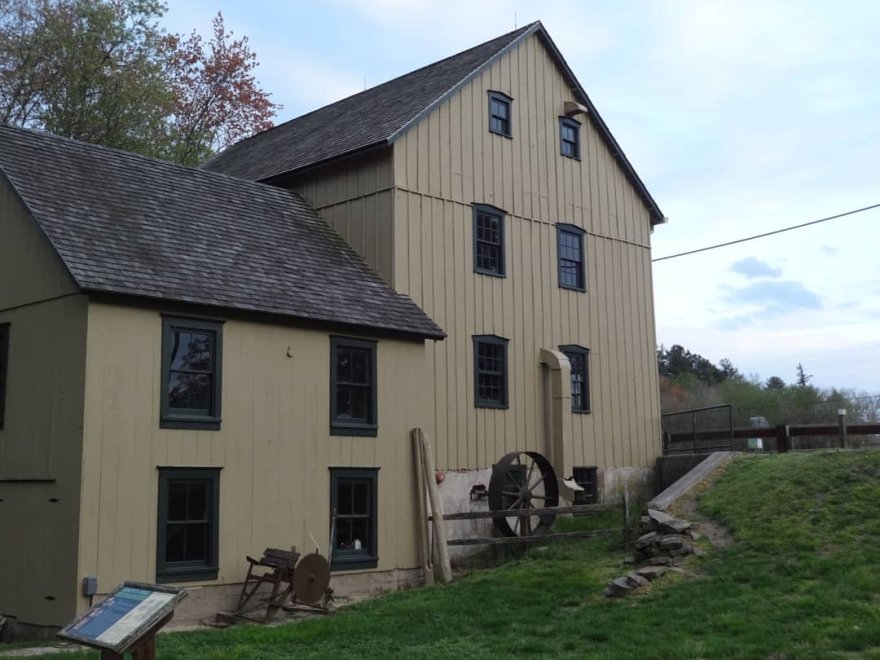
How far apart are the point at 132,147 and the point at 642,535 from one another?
2178 centimetres

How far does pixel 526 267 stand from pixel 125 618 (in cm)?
1469

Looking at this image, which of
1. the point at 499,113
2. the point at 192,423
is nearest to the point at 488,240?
the point at 499,113

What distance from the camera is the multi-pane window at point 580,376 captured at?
879 inches

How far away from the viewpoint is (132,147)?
104ft

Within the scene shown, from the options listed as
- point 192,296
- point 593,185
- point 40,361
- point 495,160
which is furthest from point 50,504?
point 593,185

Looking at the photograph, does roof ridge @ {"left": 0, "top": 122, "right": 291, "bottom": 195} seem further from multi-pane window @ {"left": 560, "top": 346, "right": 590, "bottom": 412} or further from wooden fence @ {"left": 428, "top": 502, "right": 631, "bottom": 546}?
wooden fence @ {"left": 428, "top": 502, "right": 631, "bottom": 546}

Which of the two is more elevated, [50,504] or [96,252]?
[96,252]

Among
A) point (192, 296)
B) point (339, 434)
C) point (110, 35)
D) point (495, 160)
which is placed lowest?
point (339, 434)

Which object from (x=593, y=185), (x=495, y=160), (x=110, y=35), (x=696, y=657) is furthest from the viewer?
(x=110, y=35)

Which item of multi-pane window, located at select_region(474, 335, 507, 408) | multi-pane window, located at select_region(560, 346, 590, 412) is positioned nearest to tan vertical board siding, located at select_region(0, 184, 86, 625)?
multi-pane window, located at select_region(474, 335, 507, 408)

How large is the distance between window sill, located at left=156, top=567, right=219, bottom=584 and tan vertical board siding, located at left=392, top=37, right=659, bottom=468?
17.8ft

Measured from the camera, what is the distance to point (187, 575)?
14914 millimetres

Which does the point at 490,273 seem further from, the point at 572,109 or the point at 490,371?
the point at 572,109

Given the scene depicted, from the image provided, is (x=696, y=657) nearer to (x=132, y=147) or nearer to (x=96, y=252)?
(x=96, y=252)
